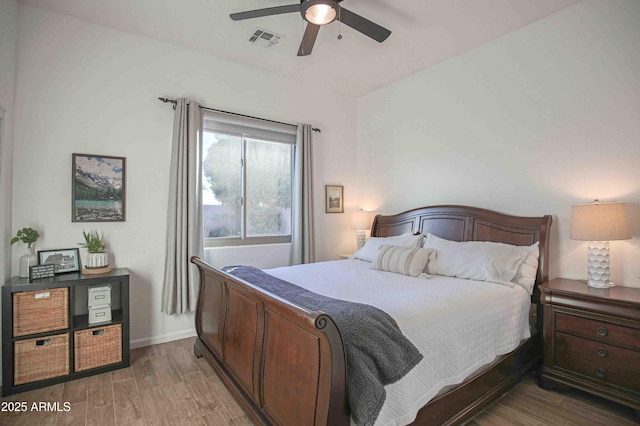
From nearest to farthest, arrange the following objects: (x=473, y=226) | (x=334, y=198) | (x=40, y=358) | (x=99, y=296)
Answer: (x=40, y=358) < (x=99, y=296) < (x=473, y=226) < (x=334, y=198)

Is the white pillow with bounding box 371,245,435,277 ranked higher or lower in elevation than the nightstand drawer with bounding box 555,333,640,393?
higher

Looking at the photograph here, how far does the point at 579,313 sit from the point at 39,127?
4440 mm

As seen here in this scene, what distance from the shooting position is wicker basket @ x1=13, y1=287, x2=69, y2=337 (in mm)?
2402

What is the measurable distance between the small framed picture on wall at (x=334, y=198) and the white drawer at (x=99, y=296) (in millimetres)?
2673

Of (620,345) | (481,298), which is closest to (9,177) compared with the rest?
(481,298)

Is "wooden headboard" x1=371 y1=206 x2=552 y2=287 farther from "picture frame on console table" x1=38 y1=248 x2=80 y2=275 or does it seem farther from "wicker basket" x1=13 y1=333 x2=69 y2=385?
"wicker basket" x1=13 y1=333 x2=69 y2=385

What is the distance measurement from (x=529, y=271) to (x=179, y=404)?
111 inches

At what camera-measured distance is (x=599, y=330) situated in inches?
88.0

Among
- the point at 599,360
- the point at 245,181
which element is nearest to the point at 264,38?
the point at 245,181

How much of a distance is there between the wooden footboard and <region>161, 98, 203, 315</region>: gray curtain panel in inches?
28.3

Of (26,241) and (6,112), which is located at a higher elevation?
(6,112)

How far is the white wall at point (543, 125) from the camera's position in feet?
8.32

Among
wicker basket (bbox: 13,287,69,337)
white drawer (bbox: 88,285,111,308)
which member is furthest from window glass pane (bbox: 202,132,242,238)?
wicker basket (bbox: 13,287,69,337)

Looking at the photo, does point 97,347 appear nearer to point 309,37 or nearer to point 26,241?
point 26,241
